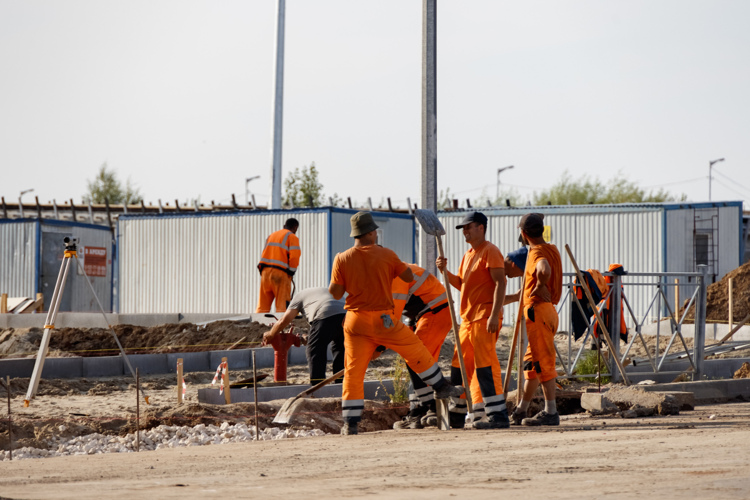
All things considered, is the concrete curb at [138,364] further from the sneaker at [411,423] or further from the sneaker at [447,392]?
the sneaker at [447,392]

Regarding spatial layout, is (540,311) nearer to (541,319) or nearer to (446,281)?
(541,319)

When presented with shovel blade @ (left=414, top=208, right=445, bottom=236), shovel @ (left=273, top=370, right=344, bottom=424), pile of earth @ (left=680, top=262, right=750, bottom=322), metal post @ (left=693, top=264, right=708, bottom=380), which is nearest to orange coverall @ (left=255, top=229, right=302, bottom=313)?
shovel @ (left=273, top=370, right=344, bottom=424)

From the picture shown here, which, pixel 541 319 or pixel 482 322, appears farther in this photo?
pixel 541 319

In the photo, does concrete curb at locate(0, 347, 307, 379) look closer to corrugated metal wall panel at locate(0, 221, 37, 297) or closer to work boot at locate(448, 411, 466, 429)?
work boot at locate(448, 411, 466, 429)

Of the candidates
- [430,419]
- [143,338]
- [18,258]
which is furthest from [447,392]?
[18,258]

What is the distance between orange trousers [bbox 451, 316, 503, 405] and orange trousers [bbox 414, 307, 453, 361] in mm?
413

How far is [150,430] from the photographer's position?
829cm

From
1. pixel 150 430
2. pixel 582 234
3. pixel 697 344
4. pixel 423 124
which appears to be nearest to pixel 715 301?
pixel 582 234

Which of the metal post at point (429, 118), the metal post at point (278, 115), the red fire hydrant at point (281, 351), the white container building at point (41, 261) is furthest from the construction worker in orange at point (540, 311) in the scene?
the white container building at point (41, 261)

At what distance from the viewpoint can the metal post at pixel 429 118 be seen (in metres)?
11.3

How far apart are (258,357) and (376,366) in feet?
5.79

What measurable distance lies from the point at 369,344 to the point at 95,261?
19516 millimetres

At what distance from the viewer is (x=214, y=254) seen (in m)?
22.9

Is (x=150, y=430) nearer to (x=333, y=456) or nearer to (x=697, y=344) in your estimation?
(x=333, y=456)
